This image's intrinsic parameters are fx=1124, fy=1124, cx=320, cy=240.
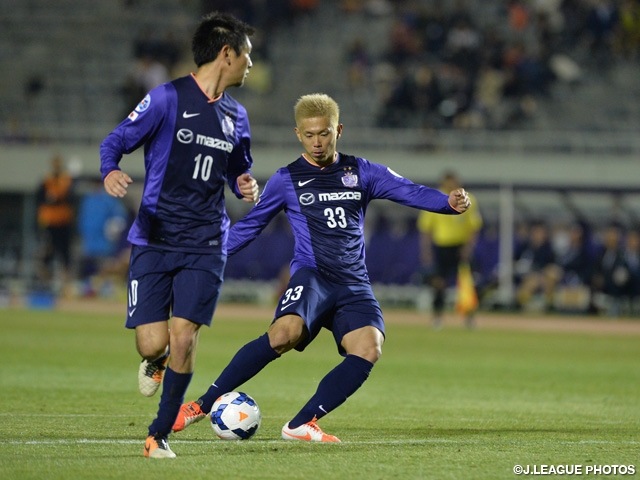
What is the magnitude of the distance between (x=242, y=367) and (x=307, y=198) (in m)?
1.15

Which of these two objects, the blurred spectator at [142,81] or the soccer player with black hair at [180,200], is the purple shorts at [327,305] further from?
the blurred spectator at [142,81]

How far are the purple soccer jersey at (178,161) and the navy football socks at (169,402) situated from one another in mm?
686

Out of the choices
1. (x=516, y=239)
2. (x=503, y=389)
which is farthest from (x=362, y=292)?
(x=516, y=239)

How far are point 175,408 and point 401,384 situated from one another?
4.85m

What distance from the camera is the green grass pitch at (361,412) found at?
18.5ft

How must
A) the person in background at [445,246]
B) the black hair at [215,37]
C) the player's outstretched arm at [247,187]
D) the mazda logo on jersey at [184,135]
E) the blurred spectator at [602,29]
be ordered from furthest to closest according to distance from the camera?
the blurred spectator at [602,29] < the person in background at [445,246] < the player's outstretched arm at [247,187] < the black hair at [215,37] < the mazda logo on jersey at [184,135]

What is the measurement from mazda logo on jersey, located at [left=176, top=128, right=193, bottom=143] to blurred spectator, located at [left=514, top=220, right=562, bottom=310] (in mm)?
16774

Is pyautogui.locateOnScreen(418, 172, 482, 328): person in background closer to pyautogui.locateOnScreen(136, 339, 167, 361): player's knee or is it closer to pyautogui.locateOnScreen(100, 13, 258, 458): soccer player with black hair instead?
pyautogui.locateOnScreen(100, 13, 258, 458): soccer player with black hair

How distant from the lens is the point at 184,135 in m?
6.07

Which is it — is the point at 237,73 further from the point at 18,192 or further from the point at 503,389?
the point at 18,192

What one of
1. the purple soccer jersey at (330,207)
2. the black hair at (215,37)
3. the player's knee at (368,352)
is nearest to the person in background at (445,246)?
the purple soccer jersey at (330,207)

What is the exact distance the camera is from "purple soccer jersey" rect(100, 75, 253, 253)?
6.04 meters

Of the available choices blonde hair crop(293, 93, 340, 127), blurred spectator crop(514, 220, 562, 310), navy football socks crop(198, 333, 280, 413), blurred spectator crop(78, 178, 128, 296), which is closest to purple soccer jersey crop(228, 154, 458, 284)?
blonde hair crop(293, 93, 340, 127)

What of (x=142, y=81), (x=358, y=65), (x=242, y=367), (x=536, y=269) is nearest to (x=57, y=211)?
(x=142, y=81)
